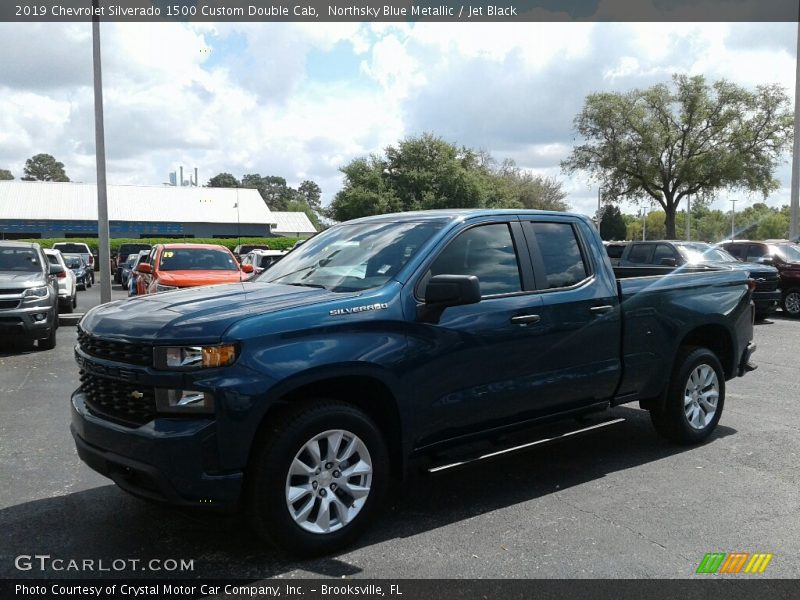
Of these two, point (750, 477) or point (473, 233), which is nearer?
point (473, 233)

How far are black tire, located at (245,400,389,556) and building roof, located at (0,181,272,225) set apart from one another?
4935 centimetres

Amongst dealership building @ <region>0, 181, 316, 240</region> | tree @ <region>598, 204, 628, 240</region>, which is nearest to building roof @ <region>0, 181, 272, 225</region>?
dealership building @ <region>0, 181, 316, 240</region>

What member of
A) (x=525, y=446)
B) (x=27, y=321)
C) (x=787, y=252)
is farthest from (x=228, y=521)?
(x=787, y=252)

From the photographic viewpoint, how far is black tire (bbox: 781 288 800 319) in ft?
55.1

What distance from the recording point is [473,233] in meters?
4.88

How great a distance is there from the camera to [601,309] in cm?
534

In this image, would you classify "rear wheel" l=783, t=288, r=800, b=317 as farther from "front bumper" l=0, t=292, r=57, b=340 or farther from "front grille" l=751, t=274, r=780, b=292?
"front bumper" l=0, t=292, r=57, b=340

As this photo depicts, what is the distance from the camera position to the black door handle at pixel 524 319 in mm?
4781

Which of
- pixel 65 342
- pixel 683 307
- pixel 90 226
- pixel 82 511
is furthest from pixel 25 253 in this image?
pixel 90 226

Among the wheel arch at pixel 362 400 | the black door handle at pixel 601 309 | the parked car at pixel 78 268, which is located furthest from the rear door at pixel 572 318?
the parked car at pixel 78 268

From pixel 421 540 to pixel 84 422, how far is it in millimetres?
2055

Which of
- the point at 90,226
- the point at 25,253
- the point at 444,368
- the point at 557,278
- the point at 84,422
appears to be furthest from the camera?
the point at 90,226

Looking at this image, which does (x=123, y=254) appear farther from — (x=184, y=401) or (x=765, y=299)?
(x=184, y=401)

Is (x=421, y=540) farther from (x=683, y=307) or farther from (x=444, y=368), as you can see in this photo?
(x=683, y=307)
